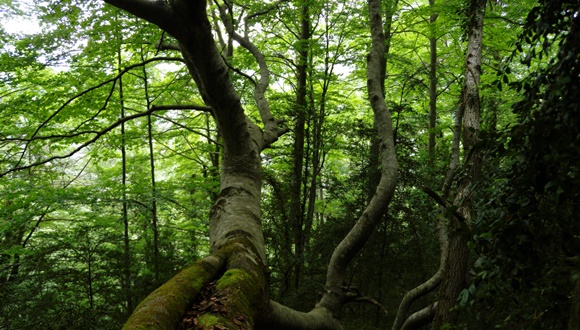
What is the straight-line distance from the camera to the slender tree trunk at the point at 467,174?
384cm

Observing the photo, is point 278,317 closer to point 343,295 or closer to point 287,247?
point 343,295

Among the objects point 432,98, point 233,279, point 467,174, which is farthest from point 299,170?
point 233,279

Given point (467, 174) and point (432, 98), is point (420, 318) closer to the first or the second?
point (467, 174)

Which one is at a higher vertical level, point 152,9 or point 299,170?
point 299,170

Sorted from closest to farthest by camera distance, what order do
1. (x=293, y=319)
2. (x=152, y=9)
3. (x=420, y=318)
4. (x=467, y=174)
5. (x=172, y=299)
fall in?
(x=172, y=299), (x=152, y=9), (x=293, y=319), (x=467, y=174), (x=420, y=318)

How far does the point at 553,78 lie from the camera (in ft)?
5.32

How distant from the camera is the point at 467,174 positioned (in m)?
3.73

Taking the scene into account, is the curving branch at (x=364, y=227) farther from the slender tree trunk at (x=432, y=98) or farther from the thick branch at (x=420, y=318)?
the slender tree trunk at (x=432, y=98)

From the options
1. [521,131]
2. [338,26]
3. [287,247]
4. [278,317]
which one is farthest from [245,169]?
[338,26]

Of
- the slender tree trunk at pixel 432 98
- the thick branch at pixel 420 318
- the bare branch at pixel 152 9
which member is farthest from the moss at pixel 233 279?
the slender tree trunk at pixel 432 98

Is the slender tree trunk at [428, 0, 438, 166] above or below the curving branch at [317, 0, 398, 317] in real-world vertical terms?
above

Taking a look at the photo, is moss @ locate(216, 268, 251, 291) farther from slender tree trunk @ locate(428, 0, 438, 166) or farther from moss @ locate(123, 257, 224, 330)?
slender tree trunk @ locate(428, 0, 438, 166)

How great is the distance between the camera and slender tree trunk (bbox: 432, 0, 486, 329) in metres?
3.84

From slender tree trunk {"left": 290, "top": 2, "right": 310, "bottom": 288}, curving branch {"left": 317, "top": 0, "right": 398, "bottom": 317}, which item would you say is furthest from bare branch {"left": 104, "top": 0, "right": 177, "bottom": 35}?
slender tree trunk {"left": 290, "top": 2, "right": 310, "bottom": 288}
